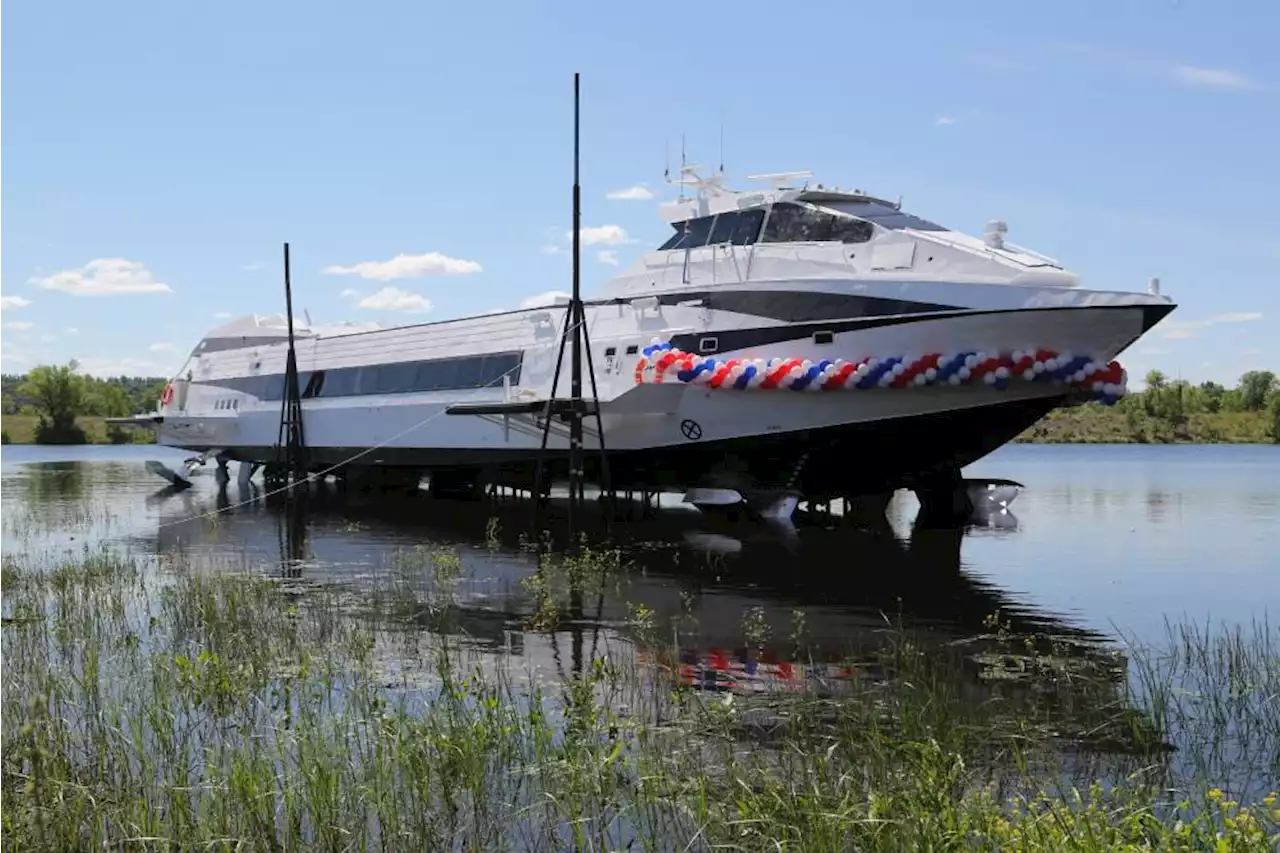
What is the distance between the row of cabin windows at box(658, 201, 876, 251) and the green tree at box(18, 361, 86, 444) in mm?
83349

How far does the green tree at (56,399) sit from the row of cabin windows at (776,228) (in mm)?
83349

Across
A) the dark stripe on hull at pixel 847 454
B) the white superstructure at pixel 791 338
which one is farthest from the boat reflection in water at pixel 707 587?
the white superstructure at pixel 791 338

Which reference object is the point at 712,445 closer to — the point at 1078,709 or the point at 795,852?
the point at 1078,709

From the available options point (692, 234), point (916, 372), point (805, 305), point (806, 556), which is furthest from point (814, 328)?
point (806, 556)

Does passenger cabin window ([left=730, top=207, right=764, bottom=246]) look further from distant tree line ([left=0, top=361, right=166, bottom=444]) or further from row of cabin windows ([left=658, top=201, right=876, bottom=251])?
distant tree line ([left=0, top=361, right=166, bottom=444])

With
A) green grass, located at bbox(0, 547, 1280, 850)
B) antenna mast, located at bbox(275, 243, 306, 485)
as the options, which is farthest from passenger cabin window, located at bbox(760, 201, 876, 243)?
antenna mast, located at bbox(275, 243, 306, 485)

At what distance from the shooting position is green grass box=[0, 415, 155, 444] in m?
108

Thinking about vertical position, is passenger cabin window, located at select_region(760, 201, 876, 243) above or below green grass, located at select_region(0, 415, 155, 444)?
above

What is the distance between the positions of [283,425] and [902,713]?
2712 centimetres

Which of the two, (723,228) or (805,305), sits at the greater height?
(723,228)

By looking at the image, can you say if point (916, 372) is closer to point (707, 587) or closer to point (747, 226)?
point (747, 226)

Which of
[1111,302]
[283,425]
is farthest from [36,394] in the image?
[1111,302]

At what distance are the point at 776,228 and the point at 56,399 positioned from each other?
286 ft

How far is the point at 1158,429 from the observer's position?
10088cm
